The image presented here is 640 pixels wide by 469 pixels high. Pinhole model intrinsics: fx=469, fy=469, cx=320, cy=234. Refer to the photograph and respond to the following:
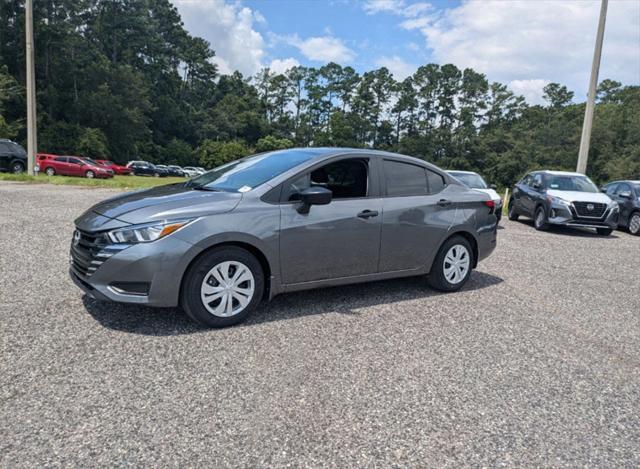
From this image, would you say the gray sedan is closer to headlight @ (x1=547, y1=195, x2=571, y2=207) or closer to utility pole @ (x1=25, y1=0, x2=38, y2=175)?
headlight @ (x1=547, y1=195, x2=571, y2=207)

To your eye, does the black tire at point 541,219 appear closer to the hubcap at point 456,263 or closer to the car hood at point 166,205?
the hubcap at point 456,263

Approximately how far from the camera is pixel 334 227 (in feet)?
15.0

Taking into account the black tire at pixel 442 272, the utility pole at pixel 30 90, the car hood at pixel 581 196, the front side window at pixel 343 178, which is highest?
the utility pole at pixel 30 90

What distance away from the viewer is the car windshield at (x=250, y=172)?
4.54 metres

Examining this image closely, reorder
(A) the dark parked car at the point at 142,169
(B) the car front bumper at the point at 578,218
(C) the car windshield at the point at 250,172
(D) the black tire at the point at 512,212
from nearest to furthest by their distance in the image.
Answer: (C) the car windshield at the point at 250,172 → (B) the car front bumper at the point at 578,218 → (D) the black tire at the point at 512,212 → (A) the dark parked car at the point at 142,169

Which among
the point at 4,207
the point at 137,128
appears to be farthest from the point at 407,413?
the point at 137,128

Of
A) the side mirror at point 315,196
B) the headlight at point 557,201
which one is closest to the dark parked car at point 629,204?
the headlight at point 557,201

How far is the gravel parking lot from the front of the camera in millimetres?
2518

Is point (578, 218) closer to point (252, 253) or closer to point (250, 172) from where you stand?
point (250, 172)

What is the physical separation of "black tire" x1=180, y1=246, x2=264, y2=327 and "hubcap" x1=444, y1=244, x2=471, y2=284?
2.50 meters

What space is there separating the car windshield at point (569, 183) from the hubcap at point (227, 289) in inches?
441

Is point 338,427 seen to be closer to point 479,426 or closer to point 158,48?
point 479,426

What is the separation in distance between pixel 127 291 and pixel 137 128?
67331 mm

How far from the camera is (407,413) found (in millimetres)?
2910
